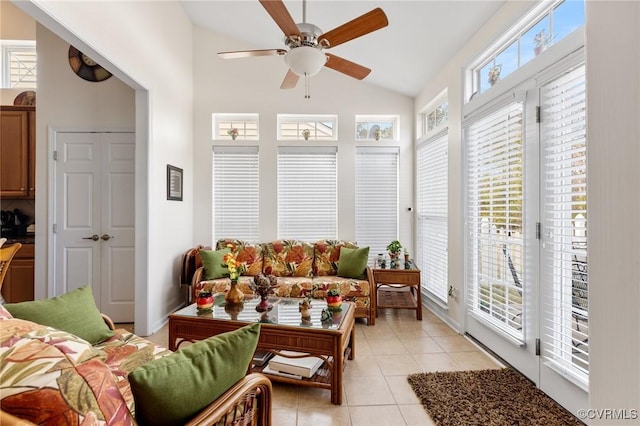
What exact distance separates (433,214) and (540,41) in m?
2.20

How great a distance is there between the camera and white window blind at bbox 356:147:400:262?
15.0 feet

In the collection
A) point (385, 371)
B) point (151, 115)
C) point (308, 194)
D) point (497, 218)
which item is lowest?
point (385, 371)

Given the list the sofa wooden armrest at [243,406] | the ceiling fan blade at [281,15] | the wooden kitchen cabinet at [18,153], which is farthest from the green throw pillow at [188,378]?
the wooden kitchen cabinet at [18,153]

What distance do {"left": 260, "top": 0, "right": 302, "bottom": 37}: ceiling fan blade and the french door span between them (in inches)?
69.3

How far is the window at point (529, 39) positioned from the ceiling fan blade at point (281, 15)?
68.7 inches

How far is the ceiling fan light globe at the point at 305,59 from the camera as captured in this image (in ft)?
6.82

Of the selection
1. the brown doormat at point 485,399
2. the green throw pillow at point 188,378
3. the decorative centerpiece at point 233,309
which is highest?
the green throw pillow at point 188,378

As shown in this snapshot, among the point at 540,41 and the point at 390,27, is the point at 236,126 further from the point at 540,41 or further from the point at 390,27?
the point at 540,41

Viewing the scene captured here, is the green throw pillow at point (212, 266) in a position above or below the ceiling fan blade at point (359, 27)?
below

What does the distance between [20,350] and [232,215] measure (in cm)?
392

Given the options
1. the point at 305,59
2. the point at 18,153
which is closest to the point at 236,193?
the point at 18,153

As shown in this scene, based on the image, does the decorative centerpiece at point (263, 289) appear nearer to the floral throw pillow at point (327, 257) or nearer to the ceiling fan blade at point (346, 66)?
the floral throw pillow at point (327, 257)

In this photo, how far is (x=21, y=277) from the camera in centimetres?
345

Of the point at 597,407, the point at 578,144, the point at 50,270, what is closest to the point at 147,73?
the point at 50,270
